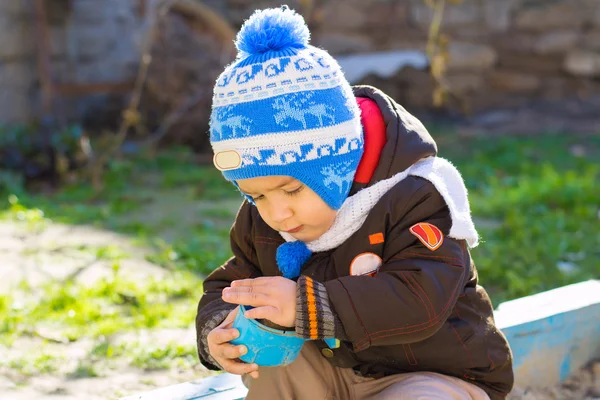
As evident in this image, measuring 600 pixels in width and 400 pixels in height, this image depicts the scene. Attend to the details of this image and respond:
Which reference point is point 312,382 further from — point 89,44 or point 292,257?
point 89,44

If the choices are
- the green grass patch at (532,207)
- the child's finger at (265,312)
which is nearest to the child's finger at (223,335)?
the child's finger at (265,312)

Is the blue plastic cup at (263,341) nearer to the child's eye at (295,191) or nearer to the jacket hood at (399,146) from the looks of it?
the child's eye at (295,191)

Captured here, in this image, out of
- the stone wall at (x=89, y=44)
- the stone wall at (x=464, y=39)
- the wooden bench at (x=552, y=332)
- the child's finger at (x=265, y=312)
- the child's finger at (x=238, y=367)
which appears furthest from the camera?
the stone wall at (x=464, y=39)

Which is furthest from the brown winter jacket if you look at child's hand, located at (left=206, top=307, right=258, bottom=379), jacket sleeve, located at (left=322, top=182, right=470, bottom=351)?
child's hand, located at (left=206, top=307, right=258, bottom=379)

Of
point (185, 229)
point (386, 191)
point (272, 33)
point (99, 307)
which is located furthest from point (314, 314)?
point (185, 229)

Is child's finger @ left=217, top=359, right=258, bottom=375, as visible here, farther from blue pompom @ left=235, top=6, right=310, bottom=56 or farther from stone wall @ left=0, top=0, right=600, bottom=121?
stone wall @ left=0, top=0, right=600, bottom=121

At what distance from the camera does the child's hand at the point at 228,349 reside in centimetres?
170

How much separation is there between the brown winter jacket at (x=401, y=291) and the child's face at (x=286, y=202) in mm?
119

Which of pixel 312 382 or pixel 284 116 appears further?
pixel 312 382

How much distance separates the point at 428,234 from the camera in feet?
5.62

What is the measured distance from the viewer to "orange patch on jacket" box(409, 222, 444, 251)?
5.59ft

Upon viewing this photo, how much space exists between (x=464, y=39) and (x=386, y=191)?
6.17m

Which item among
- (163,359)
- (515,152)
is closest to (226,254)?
(163,359)

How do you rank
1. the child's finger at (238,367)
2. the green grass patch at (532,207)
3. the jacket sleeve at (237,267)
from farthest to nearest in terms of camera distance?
the green grass patch at (532,207) < the jacket sleeve at (237,267) < the child's finger at (238,367)
